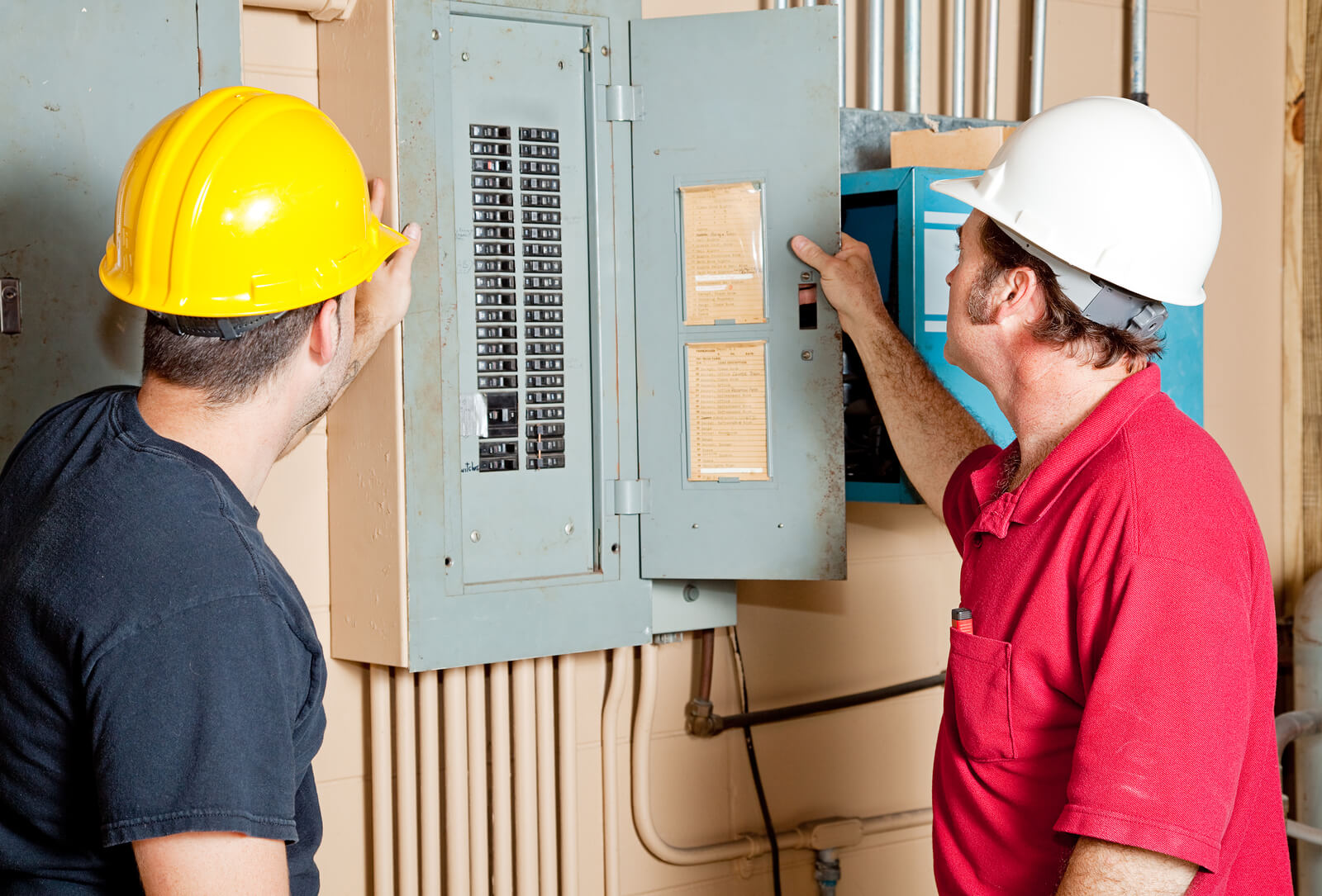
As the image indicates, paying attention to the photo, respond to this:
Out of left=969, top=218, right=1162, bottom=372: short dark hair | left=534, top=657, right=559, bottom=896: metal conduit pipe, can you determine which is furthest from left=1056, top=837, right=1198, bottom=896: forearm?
left=534, top=657, right=559, bottom=896: metal conduit pipe

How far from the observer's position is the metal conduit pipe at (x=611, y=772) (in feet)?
5.90

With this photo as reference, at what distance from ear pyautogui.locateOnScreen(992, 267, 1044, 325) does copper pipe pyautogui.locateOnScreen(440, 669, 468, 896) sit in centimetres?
94

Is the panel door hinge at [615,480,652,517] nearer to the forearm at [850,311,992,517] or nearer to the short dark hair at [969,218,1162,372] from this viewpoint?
the forearm at [850,311,992,517]

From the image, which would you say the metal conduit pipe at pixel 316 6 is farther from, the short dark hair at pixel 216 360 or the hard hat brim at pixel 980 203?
the hard hat brim at pixel 980 203

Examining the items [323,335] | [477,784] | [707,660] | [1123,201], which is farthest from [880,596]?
[323,335]

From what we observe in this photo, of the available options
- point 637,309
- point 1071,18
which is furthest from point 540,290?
point 1071,18

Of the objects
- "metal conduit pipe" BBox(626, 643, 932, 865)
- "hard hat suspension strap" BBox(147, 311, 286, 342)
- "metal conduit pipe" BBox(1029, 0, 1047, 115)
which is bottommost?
"metal conduit pipe" BBox(626, 643, 932, 865)

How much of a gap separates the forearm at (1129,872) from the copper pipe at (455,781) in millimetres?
956

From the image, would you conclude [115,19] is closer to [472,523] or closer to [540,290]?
[540,290]

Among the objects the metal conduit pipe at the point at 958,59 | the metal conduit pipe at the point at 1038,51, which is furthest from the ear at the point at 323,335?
the metal conduit pipe at the point at 1038,51

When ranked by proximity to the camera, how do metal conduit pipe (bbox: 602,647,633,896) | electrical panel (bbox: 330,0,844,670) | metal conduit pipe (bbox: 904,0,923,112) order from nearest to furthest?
electrical panel (bbox: 330,0,844,670), metal conduit pipe (bbox: 602,647,633,896), metal conduit pipe (bbox: 904,0,923,112)

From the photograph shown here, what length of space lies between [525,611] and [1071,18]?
151cm

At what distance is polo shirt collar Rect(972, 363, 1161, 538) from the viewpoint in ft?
3.73

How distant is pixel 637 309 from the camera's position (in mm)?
1574
